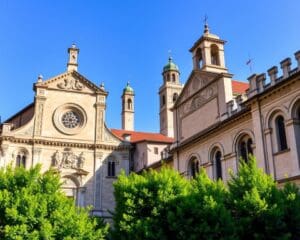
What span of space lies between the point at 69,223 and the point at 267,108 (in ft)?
41.9

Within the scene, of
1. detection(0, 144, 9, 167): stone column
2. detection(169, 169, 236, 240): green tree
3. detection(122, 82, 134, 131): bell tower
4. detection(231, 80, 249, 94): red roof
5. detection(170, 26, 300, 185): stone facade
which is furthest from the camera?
detection(122, 82, 134, 131): bell tower

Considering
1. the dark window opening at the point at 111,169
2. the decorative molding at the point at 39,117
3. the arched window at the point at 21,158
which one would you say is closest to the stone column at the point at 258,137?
the dark window opening at the point at 111,169

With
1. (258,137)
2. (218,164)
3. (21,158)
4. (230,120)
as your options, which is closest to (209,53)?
(230,120)

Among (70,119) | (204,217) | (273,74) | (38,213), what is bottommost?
(204,217)

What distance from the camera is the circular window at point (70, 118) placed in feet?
142

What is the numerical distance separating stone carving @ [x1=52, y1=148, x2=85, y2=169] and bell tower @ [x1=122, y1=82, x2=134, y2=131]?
28.9 meters

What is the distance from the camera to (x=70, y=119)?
44125 millimetres

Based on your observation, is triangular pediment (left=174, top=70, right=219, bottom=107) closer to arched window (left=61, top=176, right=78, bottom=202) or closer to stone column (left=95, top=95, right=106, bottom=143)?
stone column (left=95, top=95, right=106, bottom=143)

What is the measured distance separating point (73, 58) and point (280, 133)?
2910 cm

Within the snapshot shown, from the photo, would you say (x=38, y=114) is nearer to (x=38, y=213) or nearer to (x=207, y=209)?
(x=38, y=213)

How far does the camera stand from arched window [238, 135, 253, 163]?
26.3m

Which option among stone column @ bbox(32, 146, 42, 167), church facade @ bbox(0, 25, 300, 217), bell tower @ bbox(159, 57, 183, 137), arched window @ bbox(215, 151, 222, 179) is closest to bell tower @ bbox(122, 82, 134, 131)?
bell tower @ bbox(159, 57, 183, 137)

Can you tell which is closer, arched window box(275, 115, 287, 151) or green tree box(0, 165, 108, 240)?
green tree box(0, 165, 108, 240)

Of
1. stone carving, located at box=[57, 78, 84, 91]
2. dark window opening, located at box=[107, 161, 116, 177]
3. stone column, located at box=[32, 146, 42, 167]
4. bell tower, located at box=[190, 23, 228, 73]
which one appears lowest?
dark window opening, located at box=[107, 161, 116, 177]
